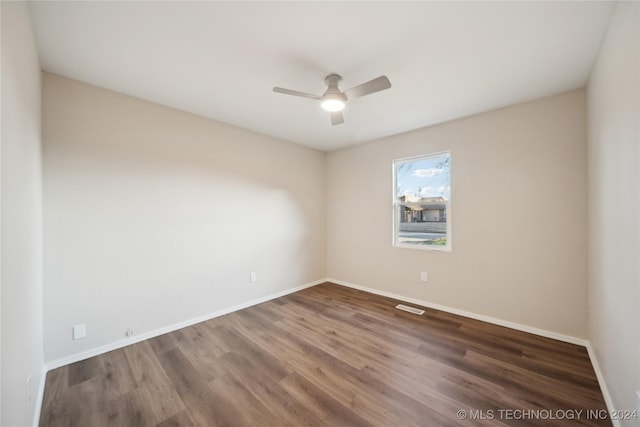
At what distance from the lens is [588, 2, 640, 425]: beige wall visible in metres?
1.29

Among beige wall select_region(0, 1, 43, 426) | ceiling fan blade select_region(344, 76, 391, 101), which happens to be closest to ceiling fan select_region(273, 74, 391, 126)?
ceiling fan blade select_region(344, 76, 391, 101)

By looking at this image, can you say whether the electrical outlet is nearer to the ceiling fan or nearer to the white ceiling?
the white ceiling

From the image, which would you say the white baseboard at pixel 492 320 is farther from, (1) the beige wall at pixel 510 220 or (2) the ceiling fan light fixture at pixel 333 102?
(2) the ceiling fan light fixture at pixel 333 102

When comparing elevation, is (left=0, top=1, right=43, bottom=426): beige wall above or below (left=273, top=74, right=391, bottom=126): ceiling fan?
below

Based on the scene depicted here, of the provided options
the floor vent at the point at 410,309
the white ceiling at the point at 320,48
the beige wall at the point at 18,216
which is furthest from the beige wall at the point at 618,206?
the beige wall at the point at 18,216

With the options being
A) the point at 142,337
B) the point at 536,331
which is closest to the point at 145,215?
the point at 142,337

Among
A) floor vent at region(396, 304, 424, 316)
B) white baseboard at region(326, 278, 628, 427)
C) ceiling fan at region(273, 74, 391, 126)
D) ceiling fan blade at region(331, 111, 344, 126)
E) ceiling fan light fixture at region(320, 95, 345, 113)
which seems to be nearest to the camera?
white baseboard at region(326, 278, 628, 427)

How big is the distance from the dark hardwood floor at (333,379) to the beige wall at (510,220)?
371 millimetres

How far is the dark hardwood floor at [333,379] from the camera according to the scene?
5.29 ft

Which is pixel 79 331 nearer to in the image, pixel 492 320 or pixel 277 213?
pixel 277 213

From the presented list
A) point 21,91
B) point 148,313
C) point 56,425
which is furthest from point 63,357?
point 21,91

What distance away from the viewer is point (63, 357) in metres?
2.15

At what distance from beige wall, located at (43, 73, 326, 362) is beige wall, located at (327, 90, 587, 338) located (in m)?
2.11

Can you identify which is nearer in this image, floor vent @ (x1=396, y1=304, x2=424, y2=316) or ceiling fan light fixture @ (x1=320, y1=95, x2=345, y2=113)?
ceiling fan light fixture @ (x1=320, y1=95, x2=345, y2=113)
